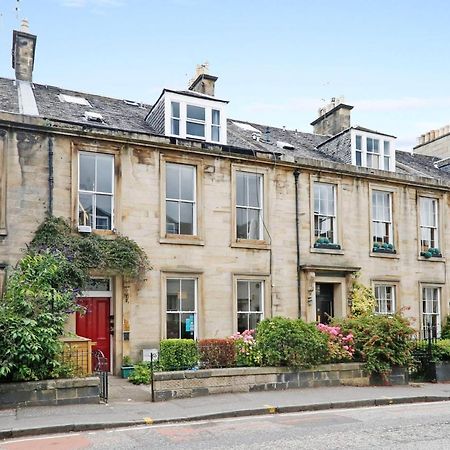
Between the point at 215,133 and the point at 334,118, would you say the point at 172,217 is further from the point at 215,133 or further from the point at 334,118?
the point at 334,118

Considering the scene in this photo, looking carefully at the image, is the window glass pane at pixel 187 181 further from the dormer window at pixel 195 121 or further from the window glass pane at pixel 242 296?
the window glass pane at pixel 242 296

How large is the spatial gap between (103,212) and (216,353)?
585cm

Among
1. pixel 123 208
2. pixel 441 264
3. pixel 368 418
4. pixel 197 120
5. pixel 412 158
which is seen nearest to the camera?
pixel 368 418

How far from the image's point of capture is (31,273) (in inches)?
563

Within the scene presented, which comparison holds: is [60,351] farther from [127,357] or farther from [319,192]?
[319,192]

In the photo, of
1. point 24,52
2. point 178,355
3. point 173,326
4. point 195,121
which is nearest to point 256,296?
point 173,326

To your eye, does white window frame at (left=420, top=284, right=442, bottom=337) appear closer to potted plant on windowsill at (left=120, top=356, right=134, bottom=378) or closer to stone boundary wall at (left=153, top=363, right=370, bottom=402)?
stone boundary wall at (left=153, top=363, right=370, bottom=402)

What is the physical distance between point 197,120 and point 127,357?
8.19 metres

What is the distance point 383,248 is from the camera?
74.7 ft

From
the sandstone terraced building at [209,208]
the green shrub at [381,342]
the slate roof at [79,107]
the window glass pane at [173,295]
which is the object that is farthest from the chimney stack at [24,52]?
the green shrub at [381,342]

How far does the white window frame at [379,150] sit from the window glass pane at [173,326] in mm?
9572

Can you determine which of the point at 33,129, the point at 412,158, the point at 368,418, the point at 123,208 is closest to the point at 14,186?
the point at 33,129

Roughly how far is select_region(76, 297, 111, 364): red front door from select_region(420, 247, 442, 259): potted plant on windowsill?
42.4 ft

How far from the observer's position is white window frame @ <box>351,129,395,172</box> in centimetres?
2336
